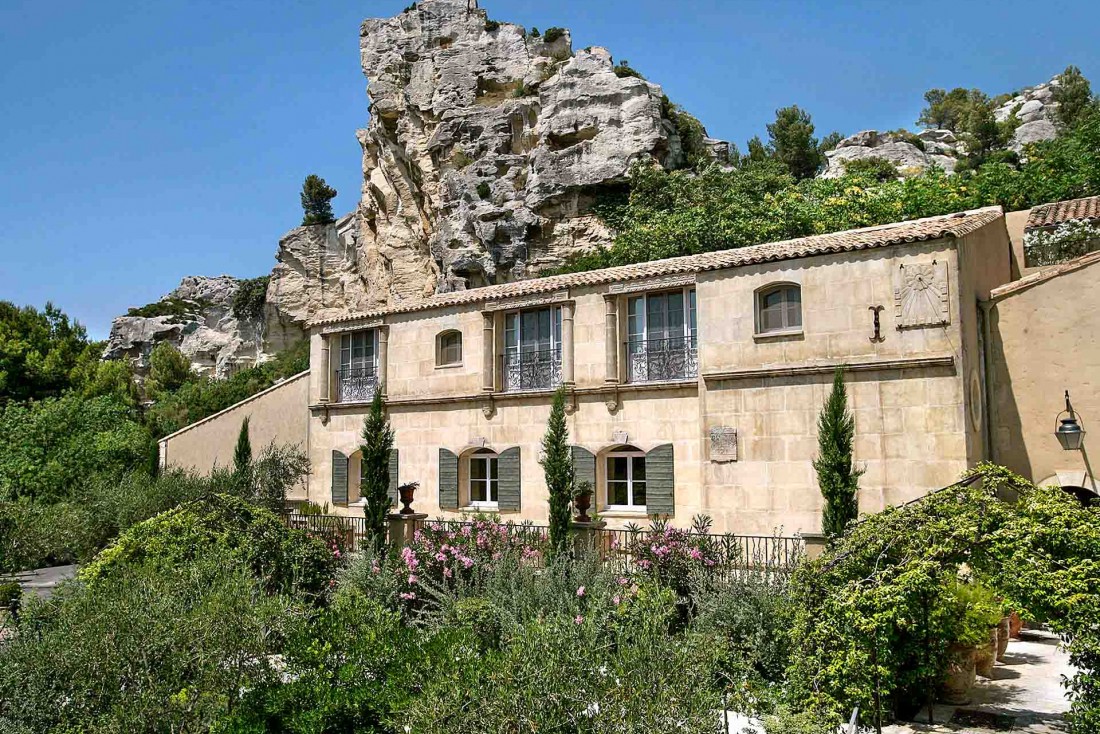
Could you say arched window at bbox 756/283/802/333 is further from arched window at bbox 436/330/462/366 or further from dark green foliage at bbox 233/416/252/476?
dark green foliage at bbox 233/416/252/476

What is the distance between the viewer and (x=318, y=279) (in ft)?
188

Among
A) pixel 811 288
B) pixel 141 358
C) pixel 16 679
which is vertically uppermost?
pixel 141 358

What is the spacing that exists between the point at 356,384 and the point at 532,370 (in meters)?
5.88

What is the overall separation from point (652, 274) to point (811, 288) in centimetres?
352

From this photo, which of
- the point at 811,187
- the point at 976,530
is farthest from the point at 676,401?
the point at 811,187

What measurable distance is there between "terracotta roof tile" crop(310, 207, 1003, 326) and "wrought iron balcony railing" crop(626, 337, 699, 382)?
4.91ft

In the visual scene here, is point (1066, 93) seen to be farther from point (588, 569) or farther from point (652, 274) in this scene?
point (588, 569)

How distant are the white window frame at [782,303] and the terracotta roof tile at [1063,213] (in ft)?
28.3

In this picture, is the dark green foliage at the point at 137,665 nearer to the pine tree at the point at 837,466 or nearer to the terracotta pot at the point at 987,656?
the terracotta pot at the point at 987,656

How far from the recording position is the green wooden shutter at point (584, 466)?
17875 mm

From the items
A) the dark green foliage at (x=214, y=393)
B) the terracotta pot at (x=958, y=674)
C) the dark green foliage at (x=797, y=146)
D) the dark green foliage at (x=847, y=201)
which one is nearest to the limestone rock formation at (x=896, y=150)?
the dark green foliage at (x=797, y=146)

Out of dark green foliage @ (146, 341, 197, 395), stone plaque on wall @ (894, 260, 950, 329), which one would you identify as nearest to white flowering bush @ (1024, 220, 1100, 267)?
stone plaque on wall @ (894, 260, 950, 329)

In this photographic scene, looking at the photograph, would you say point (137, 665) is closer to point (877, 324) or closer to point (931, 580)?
point (931, 580)

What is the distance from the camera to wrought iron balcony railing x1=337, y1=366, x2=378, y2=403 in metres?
22.2
